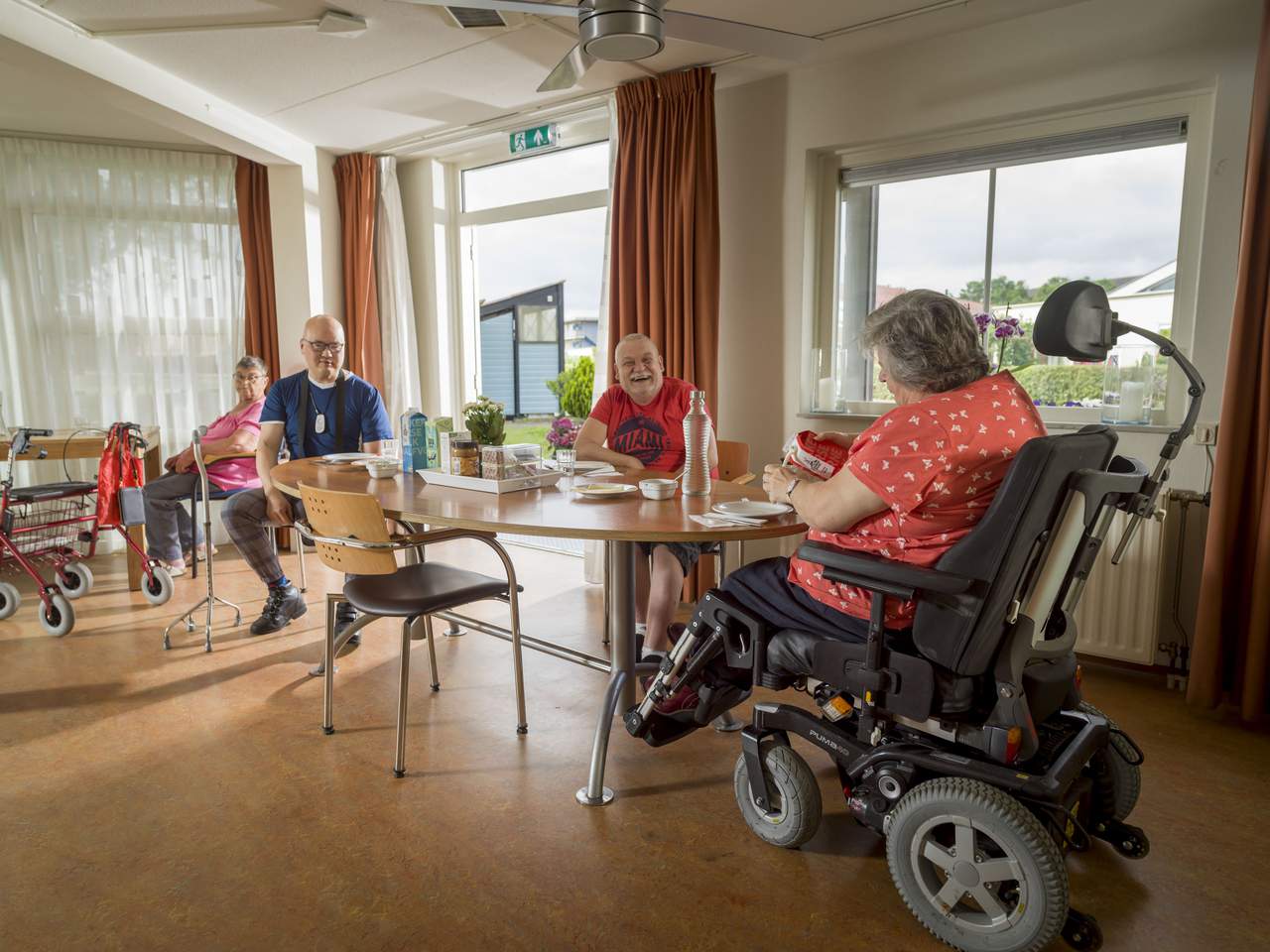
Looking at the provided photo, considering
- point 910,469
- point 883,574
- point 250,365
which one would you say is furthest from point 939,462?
point 250,365

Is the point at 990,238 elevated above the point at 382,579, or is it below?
above

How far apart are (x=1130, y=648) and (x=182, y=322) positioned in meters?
5.31

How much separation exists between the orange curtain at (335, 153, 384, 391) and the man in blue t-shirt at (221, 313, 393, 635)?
5.43 feet

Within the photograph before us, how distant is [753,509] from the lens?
6.68 feet

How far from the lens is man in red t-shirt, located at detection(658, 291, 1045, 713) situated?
156 centimetres

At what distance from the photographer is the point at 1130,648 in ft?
9.43

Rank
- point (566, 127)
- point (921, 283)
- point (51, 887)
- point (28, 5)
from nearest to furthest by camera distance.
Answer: point (51, 887)
point (28, 5)
point (921, 283)
point (566, 127)

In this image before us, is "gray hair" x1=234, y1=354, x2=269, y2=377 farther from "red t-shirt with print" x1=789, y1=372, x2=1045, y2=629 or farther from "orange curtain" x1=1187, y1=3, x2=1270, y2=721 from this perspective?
"orange curtain" x1=1187, y1=3, x2=1270, y2=721

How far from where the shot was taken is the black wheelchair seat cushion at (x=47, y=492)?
3.77 m

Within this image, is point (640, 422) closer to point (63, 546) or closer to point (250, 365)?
point (250, 365)

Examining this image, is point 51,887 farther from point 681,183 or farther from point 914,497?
point 681,183

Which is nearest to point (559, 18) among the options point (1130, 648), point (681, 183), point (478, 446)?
point (681, 183)

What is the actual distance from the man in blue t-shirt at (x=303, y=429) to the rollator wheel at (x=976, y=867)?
2.54m

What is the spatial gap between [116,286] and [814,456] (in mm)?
4750
